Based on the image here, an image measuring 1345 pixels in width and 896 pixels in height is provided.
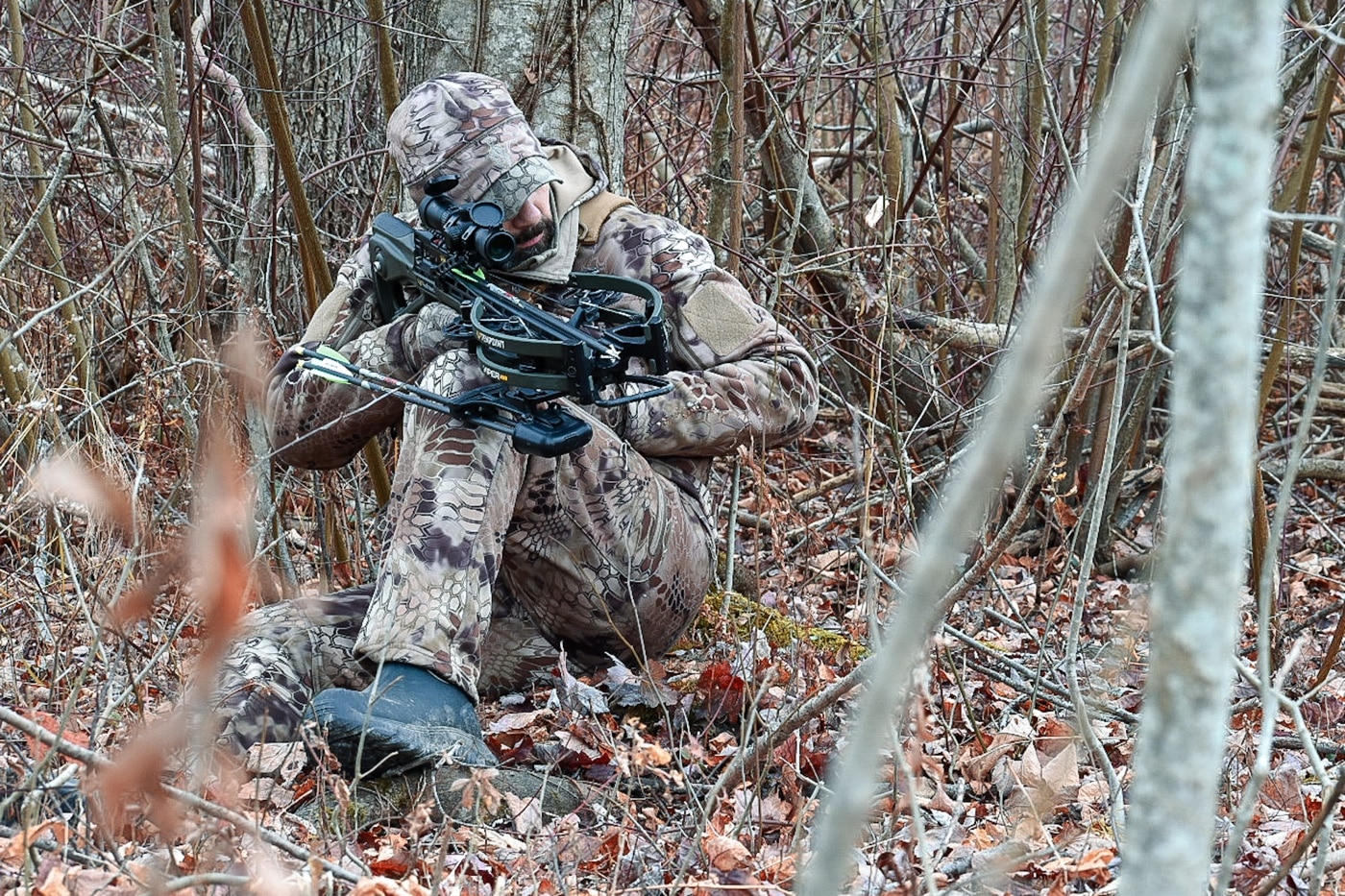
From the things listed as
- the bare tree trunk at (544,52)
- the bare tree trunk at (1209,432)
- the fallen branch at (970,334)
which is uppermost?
the bare tree trunk at (544,52)

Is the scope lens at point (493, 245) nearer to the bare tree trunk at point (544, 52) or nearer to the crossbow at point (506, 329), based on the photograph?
the crossbow at point (506, 329)

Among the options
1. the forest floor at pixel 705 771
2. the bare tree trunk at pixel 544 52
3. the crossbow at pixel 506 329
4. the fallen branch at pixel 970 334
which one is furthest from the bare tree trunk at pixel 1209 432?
the fallen branch at pixel 970 334

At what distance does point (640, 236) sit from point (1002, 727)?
53.4 inches

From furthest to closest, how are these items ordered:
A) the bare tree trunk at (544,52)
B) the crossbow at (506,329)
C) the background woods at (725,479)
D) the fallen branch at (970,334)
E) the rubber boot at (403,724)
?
the fallen branch at (970,334), the bare tree trunk at (544,52), the crossbow at (506,329), the rubber boot at (403,724), the background woods at (725,479)

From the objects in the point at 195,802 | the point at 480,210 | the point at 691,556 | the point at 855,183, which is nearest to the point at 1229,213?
the point at 195,802

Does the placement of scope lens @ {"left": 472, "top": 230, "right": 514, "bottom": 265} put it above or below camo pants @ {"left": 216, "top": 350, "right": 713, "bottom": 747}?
above

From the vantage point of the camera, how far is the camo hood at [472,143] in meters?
3.05

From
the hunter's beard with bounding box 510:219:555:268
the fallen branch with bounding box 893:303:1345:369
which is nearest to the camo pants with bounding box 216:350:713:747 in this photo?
the hunter's beard with bounding box 510:219:555:268

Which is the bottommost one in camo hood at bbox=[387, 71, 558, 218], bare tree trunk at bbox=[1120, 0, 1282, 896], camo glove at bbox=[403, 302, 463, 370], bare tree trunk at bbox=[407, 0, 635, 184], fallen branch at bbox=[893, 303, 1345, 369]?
fallen branch at bbox=[893, 303, 1345, 369]

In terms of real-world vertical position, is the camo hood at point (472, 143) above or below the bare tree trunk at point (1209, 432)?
above

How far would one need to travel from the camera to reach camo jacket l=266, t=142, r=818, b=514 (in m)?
3.12

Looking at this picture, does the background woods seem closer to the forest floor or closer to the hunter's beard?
the forest floor

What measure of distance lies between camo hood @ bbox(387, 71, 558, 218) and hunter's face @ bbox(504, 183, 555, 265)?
0.7 inches

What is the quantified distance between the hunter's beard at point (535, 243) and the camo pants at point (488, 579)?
34 cm
